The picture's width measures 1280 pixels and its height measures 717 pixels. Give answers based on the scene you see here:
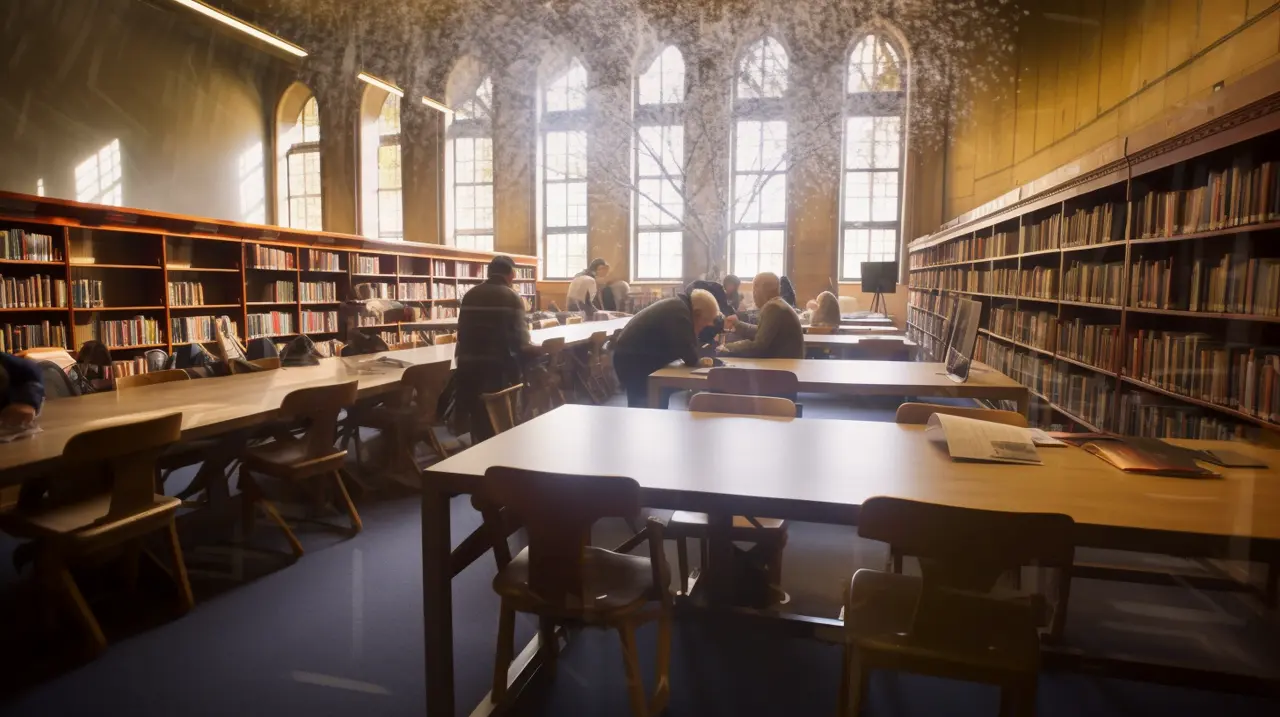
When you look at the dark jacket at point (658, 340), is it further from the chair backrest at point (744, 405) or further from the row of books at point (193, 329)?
the row of books at point (193, 329)

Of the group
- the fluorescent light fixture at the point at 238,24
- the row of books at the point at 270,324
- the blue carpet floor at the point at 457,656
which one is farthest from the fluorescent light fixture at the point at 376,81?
the blue carpet floor at the point at 457,656

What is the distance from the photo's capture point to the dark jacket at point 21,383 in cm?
209

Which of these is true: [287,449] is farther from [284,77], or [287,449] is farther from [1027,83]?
[284,77]

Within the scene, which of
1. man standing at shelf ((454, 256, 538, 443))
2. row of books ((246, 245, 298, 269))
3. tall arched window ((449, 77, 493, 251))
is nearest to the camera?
man standing at shelf ((454, 256, 538, 443))

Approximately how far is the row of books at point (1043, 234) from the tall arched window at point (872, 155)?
5.50 metres

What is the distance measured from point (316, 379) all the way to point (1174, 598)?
3.76 metres

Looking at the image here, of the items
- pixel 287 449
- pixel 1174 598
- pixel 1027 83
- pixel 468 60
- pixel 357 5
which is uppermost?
pixel 357 5

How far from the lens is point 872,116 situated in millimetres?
9625

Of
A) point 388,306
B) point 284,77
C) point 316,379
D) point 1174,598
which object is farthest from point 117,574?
point 284,77

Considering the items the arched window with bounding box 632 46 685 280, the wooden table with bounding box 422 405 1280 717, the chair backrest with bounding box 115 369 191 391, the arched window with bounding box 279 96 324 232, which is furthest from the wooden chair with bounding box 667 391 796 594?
the arched window with bounding box 279 96 324 232

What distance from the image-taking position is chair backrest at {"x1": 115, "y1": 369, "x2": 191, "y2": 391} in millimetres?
3106

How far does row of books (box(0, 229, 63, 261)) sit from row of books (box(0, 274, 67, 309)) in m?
0.18

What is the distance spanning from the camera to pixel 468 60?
9586mm

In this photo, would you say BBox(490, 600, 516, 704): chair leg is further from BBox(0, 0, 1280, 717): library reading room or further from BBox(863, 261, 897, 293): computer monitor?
BBox(863, 261, 897, 293): computer monitor
